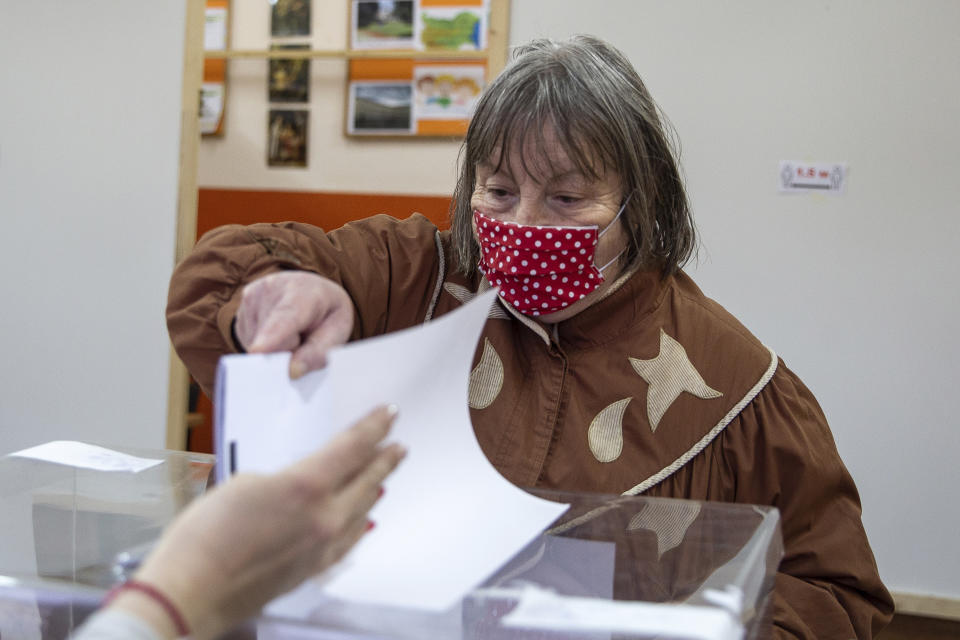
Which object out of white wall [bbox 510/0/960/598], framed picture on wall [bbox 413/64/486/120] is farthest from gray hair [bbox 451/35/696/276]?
framed picture on wall [bbox 413/64/486/120]

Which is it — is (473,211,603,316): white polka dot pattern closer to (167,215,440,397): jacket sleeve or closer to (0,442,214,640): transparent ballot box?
(167,215,440,397): jacket sleeve

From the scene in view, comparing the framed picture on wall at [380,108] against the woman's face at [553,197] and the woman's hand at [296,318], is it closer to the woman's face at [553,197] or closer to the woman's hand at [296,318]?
the woman's face at [553,197]

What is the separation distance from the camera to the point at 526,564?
68 cm

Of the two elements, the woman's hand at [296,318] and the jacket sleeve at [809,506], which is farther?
the jacket sleeve at [809,506]

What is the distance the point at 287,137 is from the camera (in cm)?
438

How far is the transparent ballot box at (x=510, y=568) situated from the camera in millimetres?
556

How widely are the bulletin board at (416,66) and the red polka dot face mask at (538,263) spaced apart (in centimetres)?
249

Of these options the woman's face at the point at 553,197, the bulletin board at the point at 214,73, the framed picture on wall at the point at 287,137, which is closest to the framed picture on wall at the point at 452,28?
the framed picture on wall at the point at 287,137

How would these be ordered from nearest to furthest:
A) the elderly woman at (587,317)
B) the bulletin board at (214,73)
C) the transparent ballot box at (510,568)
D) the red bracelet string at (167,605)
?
the red bracelet string at (167,605) < the transparent ballot box at (510,568) < the elderly woman at (587,317) < the bulletin board at (214,73)

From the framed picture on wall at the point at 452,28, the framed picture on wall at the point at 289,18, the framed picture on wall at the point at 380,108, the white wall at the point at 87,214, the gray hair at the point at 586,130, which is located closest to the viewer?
the gray hair at the point at 586,130

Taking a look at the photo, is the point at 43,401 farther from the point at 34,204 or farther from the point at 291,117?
the point at 291,117

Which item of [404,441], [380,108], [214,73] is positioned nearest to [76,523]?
[404,441]

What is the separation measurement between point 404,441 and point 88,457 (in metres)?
0.51

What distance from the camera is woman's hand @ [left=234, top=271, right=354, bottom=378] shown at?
2.36ft
